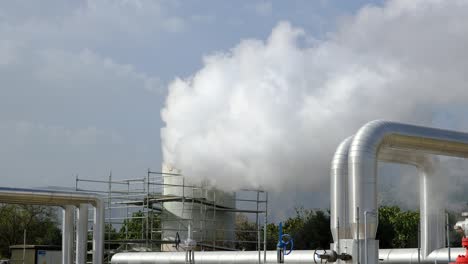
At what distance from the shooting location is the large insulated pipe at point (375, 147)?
20828mm

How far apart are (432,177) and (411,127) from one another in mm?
4389

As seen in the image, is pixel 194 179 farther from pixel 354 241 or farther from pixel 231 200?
pixel 354 241

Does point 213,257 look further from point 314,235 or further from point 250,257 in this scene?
point 314,235

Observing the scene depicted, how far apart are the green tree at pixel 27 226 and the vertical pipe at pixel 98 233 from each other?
27.6 m

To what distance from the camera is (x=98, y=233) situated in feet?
105

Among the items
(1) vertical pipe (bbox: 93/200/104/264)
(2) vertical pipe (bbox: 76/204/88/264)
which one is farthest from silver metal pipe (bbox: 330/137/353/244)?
(2) vertical pipe (bbox: 76/204/88/264)

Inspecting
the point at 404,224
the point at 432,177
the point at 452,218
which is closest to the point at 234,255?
the point at 432,177

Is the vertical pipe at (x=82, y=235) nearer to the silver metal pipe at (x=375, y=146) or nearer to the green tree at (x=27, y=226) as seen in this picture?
the silver metal pipe at (x=375, y=146)

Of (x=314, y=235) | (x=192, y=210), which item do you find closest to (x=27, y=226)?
(x=314, y=235)

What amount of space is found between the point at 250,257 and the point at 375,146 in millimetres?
9654

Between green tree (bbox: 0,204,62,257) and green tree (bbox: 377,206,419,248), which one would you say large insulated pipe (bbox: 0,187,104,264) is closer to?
green tree (bbox: 377,206,419,248)

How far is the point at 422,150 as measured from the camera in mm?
23328

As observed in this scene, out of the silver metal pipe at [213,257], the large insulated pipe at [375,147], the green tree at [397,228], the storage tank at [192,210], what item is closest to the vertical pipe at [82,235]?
the silver metal pipe at [213,257]

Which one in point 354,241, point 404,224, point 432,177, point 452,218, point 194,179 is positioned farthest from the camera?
point 404,224
